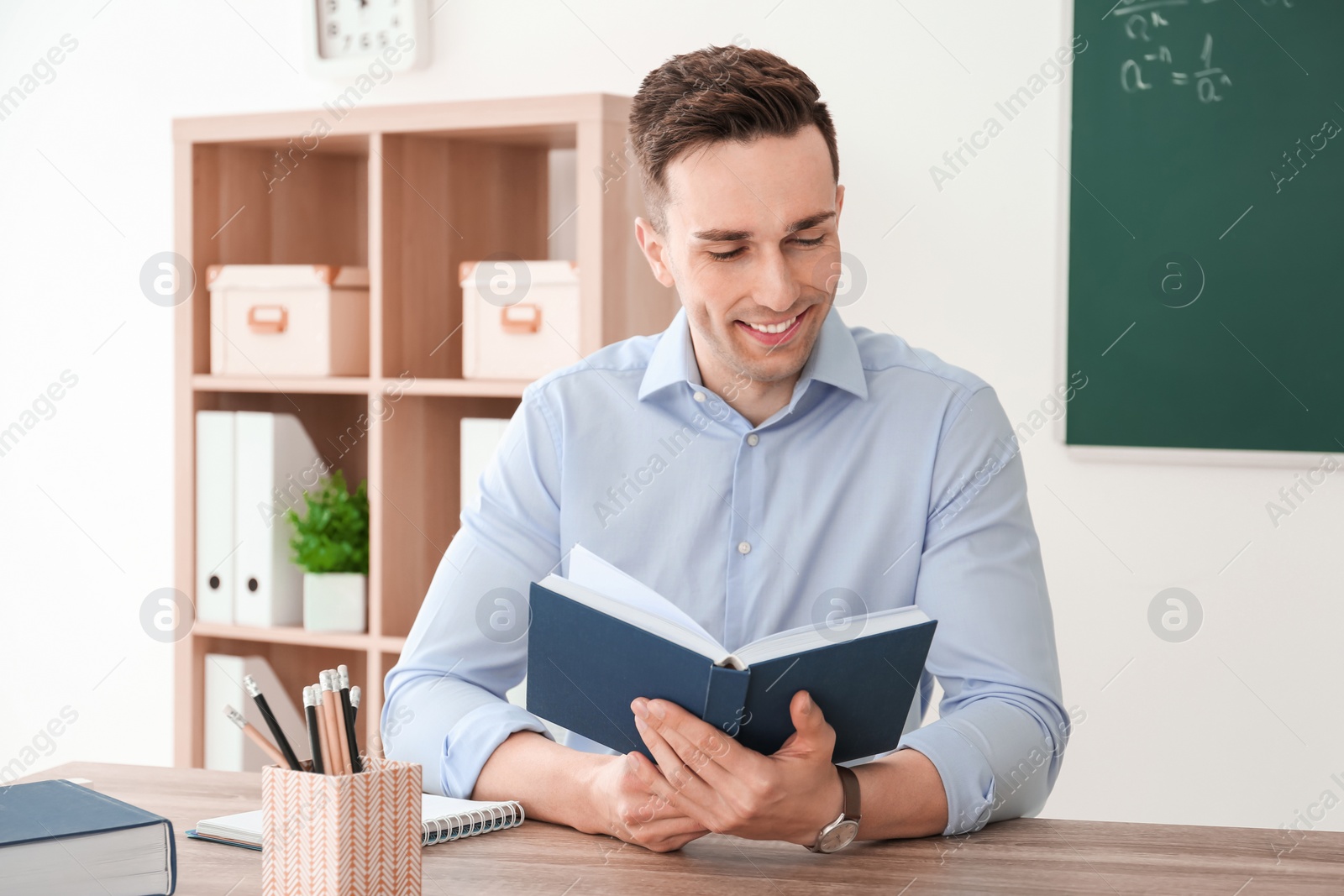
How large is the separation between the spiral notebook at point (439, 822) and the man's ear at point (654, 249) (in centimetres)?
68

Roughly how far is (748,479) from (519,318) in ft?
3.13

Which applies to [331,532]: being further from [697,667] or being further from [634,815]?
[697,667]

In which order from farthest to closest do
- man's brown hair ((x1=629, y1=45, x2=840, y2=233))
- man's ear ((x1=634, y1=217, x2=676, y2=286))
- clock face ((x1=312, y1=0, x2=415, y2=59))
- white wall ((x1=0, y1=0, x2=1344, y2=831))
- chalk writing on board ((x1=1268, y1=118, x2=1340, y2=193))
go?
clock face ((x1=312, y1=0, x2=415, y2=59)) < white wall ((x1=0, y1=0, x2=1344, y2=831)) < chalk writing on board ((x1=1268, y1=118, x2=1340, y2=193)) < man's ear ((x1=634, y1=217, x2=676, y2=286)) < man's brown hair ((x1=629, y1=45, x2=840, y2=233))

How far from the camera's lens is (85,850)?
91cm

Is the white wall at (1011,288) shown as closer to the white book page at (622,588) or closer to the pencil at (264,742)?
the white book page at (622,588)

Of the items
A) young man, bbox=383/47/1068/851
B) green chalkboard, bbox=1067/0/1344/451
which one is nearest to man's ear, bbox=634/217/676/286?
young man, bbox=383/47/1068/851

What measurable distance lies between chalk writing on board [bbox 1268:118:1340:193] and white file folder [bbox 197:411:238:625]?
1957mm

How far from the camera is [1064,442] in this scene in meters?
2.31

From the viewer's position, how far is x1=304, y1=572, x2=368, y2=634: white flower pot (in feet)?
8.29

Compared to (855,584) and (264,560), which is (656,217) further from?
(264,560)

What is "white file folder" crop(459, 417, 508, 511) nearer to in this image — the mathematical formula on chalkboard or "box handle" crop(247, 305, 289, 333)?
"box handle" crop(247, 305, 289, 333)

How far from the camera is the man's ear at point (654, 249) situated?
5.18 ft

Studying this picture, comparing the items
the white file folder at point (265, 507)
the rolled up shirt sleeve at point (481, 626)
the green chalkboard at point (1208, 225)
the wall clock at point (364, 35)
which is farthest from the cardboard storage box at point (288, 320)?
the green chalkboard at point (1208, 225)

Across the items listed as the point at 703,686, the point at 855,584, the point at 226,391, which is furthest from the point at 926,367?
the point at 226,391
